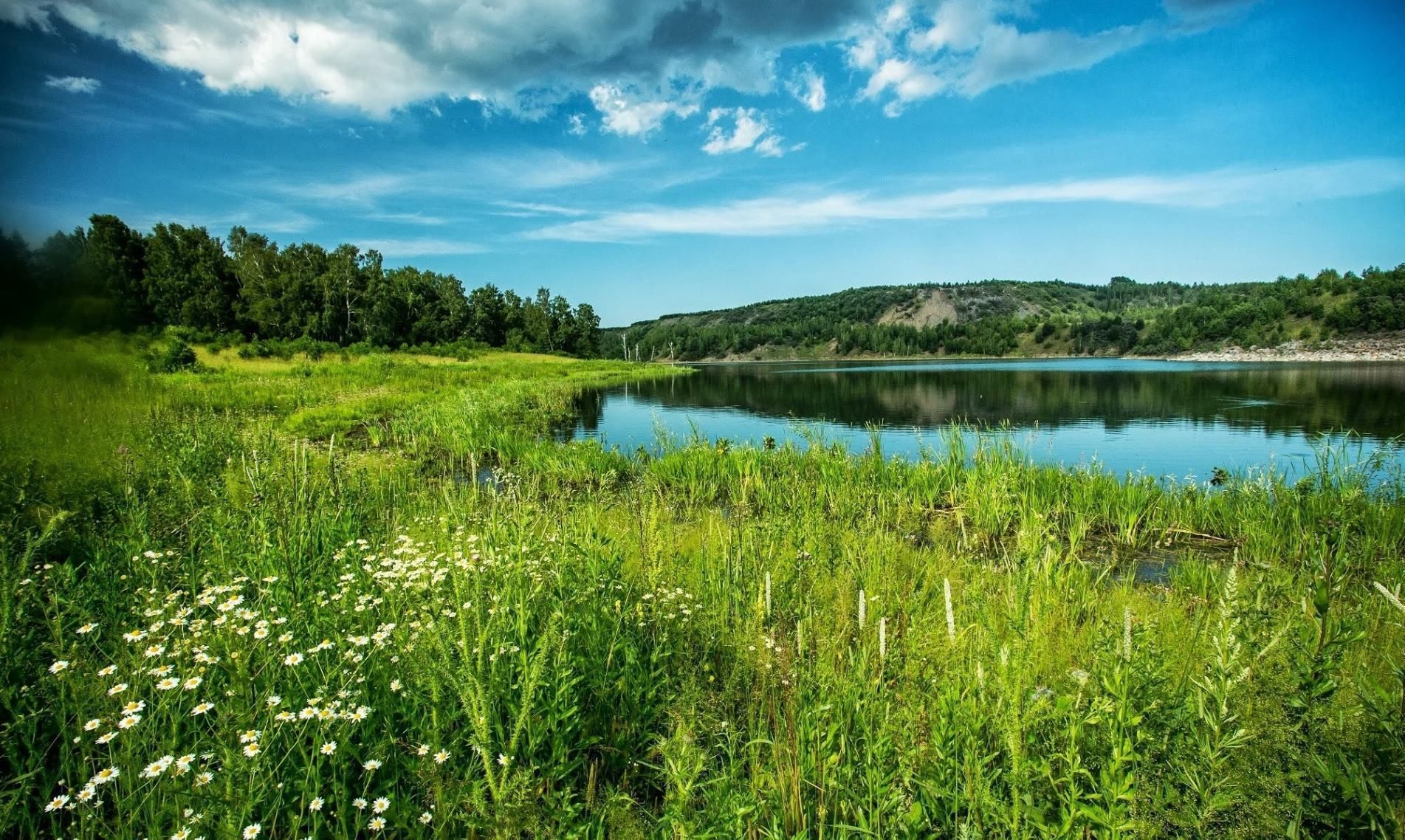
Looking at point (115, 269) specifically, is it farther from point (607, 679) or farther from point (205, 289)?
point (205, 289)

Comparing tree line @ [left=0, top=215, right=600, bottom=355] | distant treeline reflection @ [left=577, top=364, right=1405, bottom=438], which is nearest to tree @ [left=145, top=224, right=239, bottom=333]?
tree line @ [left=0, top=215, right=600, bottom=355]

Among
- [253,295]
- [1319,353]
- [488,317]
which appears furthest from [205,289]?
[1319,353]

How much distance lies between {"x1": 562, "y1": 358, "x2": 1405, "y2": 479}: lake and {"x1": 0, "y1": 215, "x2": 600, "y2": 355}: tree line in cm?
1225

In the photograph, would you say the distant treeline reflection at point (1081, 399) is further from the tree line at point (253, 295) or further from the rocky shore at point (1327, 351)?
the rocky shore at point (1327, 351)

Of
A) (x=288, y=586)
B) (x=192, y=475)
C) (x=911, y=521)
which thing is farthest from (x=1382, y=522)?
(x=192, y=475)

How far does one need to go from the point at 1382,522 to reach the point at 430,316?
94.8 meters

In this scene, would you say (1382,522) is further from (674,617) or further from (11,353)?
(11,353)

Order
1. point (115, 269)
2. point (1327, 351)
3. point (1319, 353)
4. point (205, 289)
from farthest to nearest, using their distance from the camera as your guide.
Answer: point (1319, 353) < point (1327, 351) < point (205, 289) < point (115, 269)

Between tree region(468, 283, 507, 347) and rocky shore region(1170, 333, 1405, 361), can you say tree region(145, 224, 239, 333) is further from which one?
rocky shore region(1170, 333, 1405, 361)

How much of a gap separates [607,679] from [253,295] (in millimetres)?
75544

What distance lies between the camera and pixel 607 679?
3549mm

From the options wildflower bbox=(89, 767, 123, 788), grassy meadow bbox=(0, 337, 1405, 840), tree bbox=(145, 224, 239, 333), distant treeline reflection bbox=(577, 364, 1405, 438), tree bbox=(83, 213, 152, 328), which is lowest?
distant treeline reflection bbox=(577, 364, 1405, 438)

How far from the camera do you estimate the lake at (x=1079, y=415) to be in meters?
19.1

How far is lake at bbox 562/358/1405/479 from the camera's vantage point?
1909 cm
